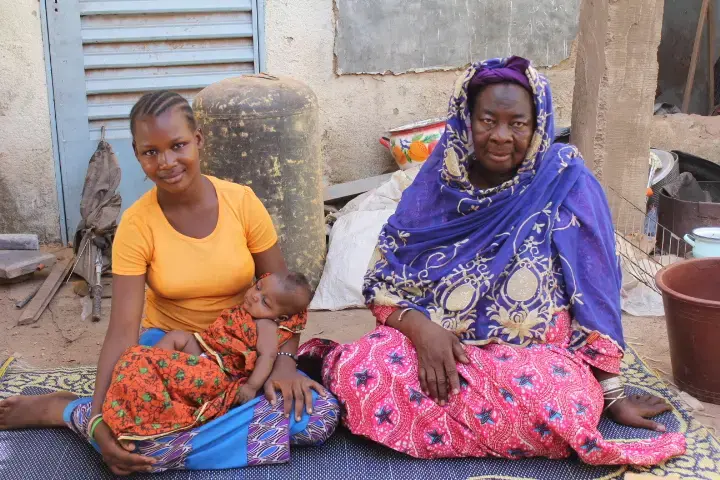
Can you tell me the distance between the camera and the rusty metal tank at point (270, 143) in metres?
4.38

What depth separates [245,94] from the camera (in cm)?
438

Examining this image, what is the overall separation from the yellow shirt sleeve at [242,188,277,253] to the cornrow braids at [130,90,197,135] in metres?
0.36

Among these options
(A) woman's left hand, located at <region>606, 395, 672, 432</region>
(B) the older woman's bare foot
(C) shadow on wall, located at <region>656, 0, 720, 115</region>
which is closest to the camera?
(A) woman's left hand, located at <region>606, 395, 672, 432</region>

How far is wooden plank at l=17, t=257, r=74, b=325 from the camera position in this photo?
4.46 m

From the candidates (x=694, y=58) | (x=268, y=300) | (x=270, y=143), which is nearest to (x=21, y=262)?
(x=270, y=143)

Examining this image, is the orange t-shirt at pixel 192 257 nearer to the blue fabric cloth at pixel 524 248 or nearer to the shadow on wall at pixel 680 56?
the blue fabric cloth at pixel 524 248

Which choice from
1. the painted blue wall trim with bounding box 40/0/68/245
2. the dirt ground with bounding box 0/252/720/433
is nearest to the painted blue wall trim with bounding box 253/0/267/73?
the painted blue wall trim with bounding box 40/0/68/245

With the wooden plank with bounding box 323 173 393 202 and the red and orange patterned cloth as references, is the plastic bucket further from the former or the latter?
the wooden plank with bounding box 323 173 393 202

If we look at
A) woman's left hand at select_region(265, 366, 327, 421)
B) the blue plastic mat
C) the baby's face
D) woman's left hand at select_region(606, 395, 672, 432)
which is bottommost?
the blue plastic mat

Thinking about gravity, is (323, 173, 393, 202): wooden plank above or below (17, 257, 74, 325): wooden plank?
above

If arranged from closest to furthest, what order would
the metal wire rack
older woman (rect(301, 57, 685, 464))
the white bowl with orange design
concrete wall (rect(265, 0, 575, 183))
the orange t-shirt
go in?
older woman (rect(301, 57, 685, 464))
the orange t-shirt
the metal wire rack
the white bowl with orange design
concrete wall (rect(265, 0, 575, 183))

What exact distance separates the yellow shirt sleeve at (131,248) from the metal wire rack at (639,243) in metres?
2.84

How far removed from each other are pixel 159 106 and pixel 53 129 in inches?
126

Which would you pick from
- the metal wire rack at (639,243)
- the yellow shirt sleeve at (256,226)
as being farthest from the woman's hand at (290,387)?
the metal wire rack at (639,243)
